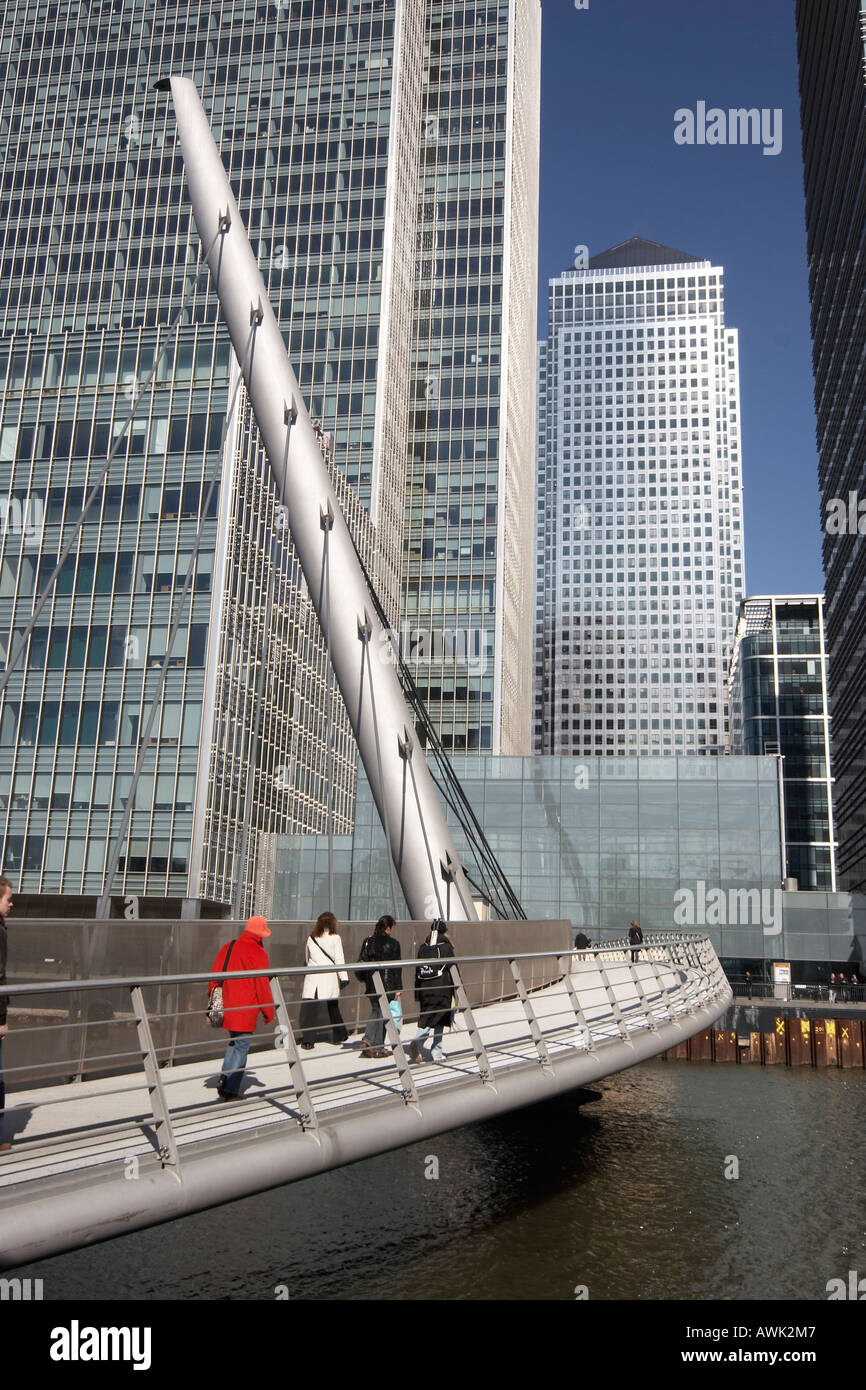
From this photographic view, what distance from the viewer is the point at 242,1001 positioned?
881cm

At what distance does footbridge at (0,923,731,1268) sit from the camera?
6.40m

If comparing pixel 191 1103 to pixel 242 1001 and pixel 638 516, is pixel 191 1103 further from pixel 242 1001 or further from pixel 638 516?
pixel 638 516

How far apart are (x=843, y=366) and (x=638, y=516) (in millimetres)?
78924

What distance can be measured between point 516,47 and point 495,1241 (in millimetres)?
115319

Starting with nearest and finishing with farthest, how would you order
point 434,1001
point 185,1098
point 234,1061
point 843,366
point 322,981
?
1. point 234,1061
2. point 185,1098
3. point 322,981
4. point 434,1001
5. point 843,366

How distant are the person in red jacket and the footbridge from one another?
21cm

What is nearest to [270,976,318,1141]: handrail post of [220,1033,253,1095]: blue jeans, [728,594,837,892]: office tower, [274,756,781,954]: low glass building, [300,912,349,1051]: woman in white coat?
[220,1033,253,1095]: blue jeans

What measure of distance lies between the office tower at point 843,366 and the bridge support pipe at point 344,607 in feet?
253

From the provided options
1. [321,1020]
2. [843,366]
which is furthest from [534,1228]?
[843,366]

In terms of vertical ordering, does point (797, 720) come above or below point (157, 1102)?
above

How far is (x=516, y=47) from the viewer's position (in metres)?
108

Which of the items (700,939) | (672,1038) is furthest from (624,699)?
(672,1038)

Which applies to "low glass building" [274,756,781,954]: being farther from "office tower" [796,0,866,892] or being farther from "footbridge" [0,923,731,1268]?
"office tower" [796,0,866,892]
